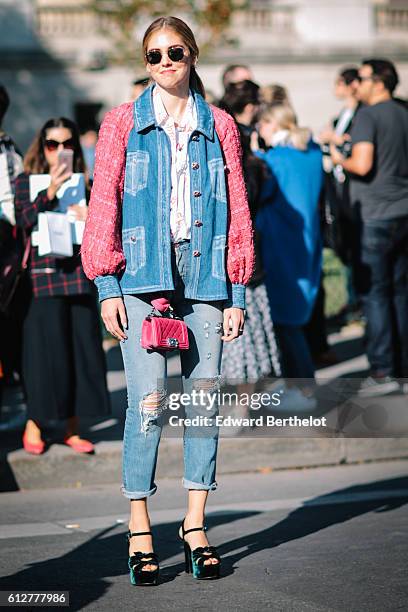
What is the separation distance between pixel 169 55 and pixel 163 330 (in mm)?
999

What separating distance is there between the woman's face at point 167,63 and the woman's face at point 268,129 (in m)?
3.59

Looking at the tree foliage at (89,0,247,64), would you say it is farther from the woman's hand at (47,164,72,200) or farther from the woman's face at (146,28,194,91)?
the woman's face at (146,28,194,91)

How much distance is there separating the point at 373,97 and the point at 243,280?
4375 millimetres

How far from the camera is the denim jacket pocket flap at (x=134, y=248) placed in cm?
486

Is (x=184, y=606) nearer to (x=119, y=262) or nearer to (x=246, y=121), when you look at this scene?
(x=119, y=262)

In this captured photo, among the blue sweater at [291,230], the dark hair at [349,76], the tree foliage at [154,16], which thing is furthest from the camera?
the tree foliage at [154,16]

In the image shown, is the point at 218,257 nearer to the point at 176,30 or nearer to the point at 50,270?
the point at 176,30

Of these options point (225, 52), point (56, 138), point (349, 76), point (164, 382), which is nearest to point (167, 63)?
point (164, 382)

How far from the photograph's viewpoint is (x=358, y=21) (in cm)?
3691

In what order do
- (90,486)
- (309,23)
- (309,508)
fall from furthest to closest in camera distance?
1. (309,23)
2. (90,486)
3. (309,508)

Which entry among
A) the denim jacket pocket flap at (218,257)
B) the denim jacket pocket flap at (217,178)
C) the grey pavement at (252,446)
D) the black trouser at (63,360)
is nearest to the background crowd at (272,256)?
the black trouser at (63,360)

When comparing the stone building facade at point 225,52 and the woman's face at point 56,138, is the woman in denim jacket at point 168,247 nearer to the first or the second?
the woman's face at point 56,138

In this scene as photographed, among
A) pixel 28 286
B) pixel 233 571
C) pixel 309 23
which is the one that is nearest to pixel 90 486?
pixel 28 286

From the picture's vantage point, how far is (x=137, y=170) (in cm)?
489
